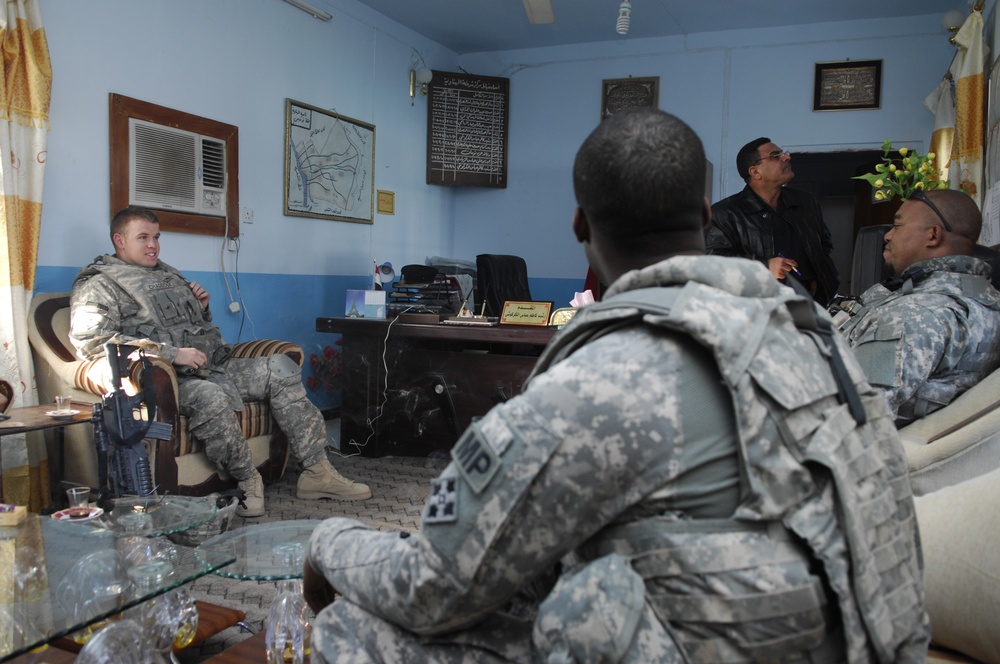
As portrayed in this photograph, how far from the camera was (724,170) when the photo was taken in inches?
229

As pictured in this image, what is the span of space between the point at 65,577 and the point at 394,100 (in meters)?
4.62

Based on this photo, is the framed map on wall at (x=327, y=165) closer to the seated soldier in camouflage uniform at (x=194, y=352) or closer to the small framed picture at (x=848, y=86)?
the seated soldier in camouflage uniform at (x=194, y=352)

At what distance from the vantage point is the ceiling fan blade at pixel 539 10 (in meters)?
4.00

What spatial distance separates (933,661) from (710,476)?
880mm

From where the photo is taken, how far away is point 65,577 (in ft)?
5.52

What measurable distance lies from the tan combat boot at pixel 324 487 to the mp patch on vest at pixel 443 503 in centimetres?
273

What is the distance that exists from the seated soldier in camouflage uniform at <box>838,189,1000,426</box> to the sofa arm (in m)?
2.55

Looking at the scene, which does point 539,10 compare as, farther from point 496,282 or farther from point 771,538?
point 771,538

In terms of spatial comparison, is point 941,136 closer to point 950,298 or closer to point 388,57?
point 950,298

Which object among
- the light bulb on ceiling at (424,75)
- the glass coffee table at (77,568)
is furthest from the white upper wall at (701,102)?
the glass coffee table at (77,568)

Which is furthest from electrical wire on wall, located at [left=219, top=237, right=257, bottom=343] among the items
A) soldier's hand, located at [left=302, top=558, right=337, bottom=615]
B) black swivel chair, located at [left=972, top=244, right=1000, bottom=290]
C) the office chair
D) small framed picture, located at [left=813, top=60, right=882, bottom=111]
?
small framed picture, located at [left=813, top=60, right=882, bottom=111]

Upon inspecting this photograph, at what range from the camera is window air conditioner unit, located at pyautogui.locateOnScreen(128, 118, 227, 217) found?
3.80 m

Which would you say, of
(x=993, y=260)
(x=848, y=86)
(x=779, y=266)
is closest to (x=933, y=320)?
(x=993, y=260)

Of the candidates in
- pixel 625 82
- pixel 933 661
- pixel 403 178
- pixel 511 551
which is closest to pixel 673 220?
pixel 511 551
